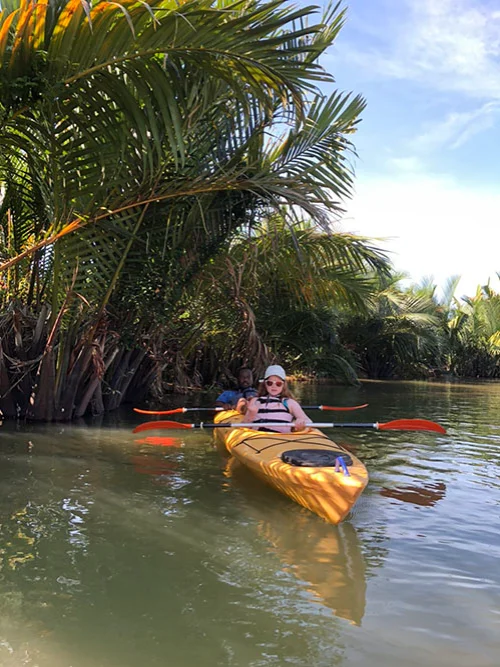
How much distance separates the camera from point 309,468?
15.5 feet

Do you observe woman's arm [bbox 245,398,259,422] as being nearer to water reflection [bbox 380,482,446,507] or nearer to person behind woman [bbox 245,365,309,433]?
person behind woman [bbox 245,365,309,433]

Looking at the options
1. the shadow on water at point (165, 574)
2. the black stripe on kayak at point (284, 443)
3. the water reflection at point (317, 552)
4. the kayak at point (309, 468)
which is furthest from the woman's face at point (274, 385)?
the water reflection at point (317, 552)

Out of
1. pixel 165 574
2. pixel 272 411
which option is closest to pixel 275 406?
pixel 272 411

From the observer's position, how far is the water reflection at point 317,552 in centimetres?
322

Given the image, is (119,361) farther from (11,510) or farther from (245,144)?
(11,510)

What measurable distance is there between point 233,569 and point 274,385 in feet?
11.5

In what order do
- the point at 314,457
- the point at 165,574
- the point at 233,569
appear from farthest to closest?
the point at 314,457 < the point at 233,569 < the point at 165,574

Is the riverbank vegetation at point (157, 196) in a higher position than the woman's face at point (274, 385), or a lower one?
higher

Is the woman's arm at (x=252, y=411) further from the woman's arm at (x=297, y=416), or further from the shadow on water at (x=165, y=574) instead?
the shadow on water at (x=165, y=574)

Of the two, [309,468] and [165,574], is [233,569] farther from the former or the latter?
[309,468]

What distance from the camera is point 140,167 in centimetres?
694

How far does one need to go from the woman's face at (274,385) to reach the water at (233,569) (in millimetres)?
1023

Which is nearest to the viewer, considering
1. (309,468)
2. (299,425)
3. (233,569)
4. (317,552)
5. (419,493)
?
(233,569)

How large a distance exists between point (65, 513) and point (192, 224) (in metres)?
4.82
